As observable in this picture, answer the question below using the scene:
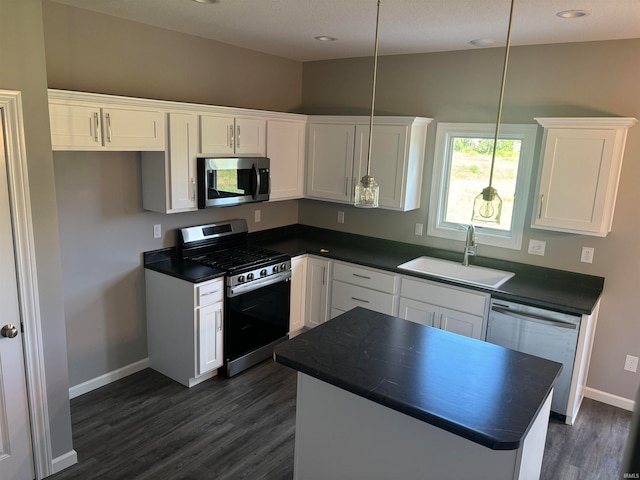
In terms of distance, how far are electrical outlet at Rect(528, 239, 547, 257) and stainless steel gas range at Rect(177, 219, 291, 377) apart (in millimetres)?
2024

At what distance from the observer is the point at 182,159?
352cm

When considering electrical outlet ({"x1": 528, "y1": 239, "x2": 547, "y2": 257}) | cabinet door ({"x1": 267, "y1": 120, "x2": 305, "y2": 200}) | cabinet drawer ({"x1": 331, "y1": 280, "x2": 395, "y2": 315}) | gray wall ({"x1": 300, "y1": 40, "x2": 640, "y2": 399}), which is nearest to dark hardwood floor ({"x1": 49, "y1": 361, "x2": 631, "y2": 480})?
gray wall ({"x1": 300, "y1": 40, "x2": 640, "y2": 399})

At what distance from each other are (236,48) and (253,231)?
66.9 inches

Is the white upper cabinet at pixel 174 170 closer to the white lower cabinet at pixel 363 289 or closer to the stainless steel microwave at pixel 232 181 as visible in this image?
the stainless steel microwave at pixel 232 181

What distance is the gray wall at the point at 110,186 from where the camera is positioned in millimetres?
3145

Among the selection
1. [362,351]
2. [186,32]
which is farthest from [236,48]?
[362,351]

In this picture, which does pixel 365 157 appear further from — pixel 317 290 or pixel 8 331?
pixel 8 331

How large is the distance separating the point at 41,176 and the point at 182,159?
1183mm

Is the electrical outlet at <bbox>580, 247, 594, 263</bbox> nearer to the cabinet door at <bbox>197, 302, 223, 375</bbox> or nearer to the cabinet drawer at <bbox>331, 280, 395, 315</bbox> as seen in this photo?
the cabinet drawer at <bbox>331, 280, 395, 315</bbox>

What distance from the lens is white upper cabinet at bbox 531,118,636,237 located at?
3186mm

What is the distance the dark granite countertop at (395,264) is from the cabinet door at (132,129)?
94 centimetres

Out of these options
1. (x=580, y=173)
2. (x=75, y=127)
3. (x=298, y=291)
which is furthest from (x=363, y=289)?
(x=75, y=127)

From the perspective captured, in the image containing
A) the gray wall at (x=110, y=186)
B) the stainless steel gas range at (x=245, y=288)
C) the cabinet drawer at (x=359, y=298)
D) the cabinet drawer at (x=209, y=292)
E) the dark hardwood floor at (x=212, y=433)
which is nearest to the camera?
the dark hardwood floor at (x=212, y=433)

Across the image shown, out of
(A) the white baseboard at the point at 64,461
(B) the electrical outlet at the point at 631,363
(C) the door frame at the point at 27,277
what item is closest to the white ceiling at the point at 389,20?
(C) the door frame at the point at 27,277
